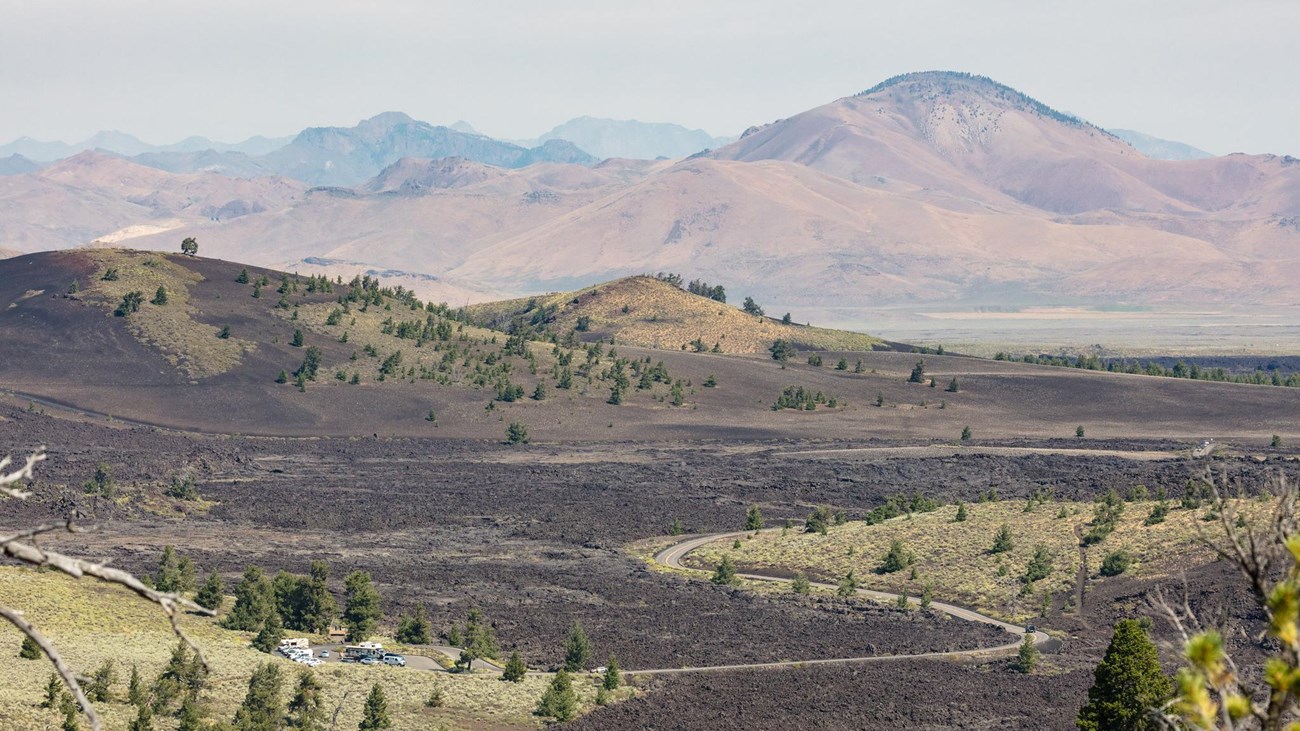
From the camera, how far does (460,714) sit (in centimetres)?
5216

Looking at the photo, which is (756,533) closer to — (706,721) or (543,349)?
(706,721)

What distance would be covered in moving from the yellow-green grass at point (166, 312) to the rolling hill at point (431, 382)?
0.27 meters

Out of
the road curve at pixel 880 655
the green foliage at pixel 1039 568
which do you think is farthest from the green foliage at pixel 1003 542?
the road curve at pixel 880 655

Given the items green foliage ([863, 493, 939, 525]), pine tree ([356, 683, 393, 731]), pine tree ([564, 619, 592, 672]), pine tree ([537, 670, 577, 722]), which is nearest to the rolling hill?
green foliage ([863, 493, 939, 525])

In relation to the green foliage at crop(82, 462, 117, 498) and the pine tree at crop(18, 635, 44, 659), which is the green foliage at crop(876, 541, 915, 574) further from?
the green foliage at crop(82, 462, 117, 498)

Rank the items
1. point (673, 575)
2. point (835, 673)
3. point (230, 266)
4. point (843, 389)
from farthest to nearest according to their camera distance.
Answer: point (230, 266), point (843, 389), point (673, 575), point (835, 673)

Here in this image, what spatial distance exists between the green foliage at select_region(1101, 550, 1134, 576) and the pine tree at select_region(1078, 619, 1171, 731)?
41.4 m

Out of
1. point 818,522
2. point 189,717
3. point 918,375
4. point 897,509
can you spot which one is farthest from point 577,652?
point 918,375

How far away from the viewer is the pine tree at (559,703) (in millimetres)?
52344

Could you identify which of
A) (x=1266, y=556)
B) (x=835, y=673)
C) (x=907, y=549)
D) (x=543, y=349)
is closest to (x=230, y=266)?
(x=543, y=349)

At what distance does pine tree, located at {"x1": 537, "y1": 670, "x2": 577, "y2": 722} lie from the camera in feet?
172

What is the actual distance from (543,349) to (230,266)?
41.7m

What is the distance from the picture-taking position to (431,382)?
162 metres

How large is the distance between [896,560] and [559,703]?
36.8m
